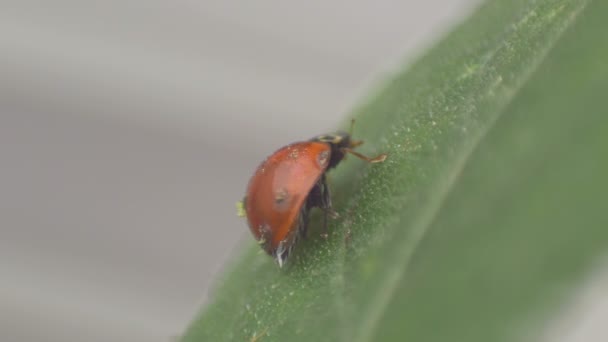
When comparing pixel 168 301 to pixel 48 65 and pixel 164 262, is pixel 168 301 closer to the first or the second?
pixel 164 262

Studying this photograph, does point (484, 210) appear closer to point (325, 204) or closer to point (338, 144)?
point (325, 204)

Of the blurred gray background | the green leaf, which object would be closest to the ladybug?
the green leaf

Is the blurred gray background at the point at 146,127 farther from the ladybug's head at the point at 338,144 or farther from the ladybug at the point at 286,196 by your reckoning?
the ladybug at the point at 286,196

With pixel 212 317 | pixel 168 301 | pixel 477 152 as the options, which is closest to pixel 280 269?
pixel 212 317

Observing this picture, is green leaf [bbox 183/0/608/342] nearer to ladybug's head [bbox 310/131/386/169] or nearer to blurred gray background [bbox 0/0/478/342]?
ladybug's head [bbox 310/131/386/169]

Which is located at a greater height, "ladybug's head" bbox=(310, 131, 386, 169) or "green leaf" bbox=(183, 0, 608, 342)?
"green leaf" bbox=(183, 0, 608, 342)

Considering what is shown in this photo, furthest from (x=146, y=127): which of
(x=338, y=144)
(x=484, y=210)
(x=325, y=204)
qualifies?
(x=484, y=210)
